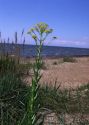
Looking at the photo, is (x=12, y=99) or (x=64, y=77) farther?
(x=64, y=77)

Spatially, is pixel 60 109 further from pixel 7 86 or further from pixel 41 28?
pixel 41 28

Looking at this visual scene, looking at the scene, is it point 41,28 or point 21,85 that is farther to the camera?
point 21,85

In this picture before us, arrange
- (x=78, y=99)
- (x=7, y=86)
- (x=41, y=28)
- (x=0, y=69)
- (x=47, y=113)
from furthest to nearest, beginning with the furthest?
(x=0, y=69)
(x=78, y=99)
(x=7, y=86)
(x=47, y=113)
(x=41, y=28)

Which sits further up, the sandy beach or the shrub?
the shrub

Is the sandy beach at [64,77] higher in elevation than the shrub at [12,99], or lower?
lower

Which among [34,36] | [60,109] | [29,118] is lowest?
[60,109]

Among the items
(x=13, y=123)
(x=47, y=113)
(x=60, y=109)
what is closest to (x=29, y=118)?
(x=13, y=123)

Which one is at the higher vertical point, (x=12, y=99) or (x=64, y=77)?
(x=12, y=99)

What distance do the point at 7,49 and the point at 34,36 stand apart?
5.56 m

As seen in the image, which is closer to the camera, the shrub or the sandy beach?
the shrub

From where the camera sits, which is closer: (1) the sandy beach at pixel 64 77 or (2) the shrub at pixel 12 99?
(2) the shrub at pixel 12 99

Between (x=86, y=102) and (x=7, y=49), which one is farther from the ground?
(x=7, y=49)

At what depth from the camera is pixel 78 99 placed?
229 inches

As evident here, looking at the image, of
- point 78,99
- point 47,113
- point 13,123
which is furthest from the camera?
point 78,99
